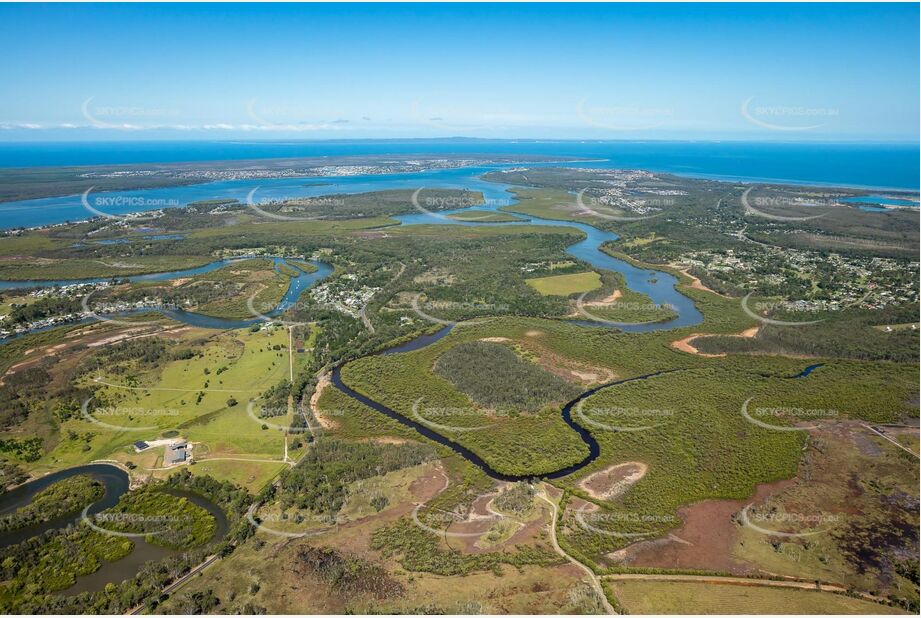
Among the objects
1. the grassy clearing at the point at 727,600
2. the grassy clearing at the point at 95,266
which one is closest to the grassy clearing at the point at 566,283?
the grassy clearing at the point at 727,600

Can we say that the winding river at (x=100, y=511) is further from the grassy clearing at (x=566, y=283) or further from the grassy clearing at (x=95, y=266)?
the grassy clearing at (x=95, y=266)

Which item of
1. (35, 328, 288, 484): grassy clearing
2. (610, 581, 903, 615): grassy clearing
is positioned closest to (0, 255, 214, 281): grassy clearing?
(35, 328, 288, 484): grassy clearing

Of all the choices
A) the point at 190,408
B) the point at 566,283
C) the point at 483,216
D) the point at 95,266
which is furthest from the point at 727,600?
the point at 483,216

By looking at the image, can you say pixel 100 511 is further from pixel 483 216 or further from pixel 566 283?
pixel 483 216

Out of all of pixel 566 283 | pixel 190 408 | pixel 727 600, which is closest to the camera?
pixel 727 600

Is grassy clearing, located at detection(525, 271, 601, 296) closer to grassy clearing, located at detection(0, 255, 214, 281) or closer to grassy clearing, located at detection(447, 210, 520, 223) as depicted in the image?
grassy clearing, located at detection(447, 210, 520, 223)

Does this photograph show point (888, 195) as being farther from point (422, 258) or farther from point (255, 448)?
point (255, 448)

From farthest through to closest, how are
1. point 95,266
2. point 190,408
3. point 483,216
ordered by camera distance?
point 483,216 → point 95,266 → point 190,408

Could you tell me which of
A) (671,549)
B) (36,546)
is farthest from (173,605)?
(671,549)
